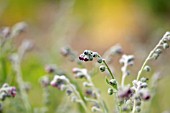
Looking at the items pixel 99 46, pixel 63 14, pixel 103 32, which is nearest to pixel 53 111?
pixel 63 14

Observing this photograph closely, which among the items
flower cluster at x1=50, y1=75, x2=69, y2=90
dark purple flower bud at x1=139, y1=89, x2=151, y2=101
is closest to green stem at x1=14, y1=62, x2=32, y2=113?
flower cluster at x1=50, y1=75, x2=69, y2=90

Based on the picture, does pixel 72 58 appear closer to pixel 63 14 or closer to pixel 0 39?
pixel 0 39

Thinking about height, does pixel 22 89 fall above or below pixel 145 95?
above

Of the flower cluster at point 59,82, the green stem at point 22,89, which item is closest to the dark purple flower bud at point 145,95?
the flower cluster at point 59,82

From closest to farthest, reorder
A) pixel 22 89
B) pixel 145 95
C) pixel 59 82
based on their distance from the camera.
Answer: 1. pixel 145 95
2. pixel 59 82
3. pixel 22 89

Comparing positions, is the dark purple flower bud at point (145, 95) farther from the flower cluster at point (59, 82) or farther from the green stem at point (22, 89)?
the green stem at point (22, 89)

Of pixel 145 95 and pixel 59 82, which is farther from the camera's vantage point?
pixel 59 82

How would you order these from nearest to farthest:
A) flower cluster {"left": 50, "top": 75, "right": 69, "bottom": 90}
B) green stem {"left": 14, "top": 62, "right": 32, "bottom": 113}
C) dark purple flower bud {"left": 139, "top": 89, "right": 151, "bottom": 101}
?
dark purple flower bud {"left": 139, "top": 89, "right": 151, "bottom": 101}, flower cluster {"left": 50, "top": 75, "right": 69, "bottom": 90}, green stem {"left": 14, "top": 62, "right": 32, "bottom": 113}

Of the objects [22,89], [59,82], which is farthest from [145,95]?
[22,89]

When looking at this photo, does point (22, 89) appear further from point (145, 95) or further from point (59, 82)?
point (145, 95)

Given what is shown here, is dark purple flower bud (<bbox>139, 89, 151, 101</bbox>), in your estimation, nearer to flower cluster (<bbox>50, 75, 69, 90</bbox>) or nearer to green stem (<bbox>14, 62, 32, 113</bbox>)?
flower cluster (<bbox>50, 75, 69, 90</bbox>)

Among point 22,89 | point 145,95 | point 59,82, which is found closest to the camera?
point 145,95
